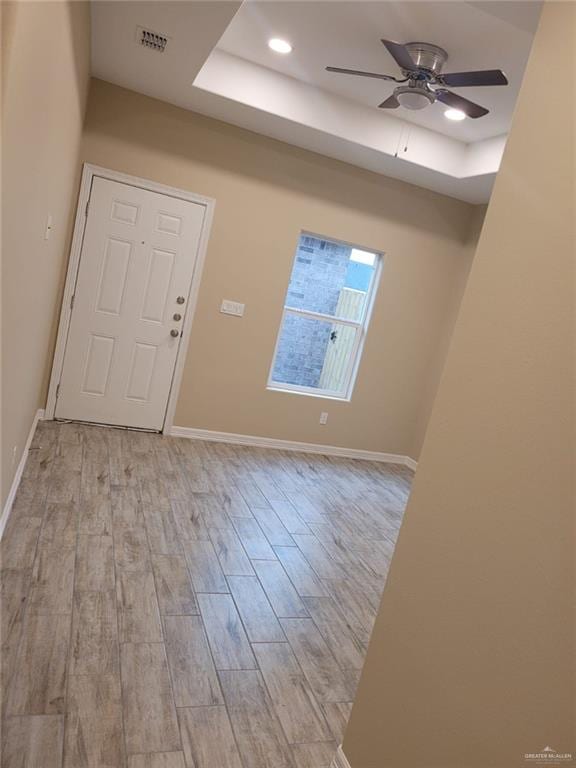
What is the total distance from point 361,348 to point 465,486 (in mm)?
4197

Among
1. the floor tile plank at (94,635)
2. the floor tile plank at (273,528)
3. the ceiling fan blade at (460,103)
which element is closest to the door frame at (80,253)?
the floor tile plank at (273,528)

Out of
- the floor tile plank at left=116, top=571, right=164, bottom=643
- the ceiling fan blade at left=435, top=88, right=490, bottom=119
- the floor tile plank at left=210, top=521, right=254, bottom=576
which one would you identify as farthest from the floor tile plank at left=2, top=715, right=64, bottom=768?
the ceiling fan blade at left=435, top=88, right=490, bottom=119

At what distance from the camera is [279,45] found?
374cm

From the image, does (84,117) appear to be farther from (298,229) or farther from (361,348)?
(361,348)

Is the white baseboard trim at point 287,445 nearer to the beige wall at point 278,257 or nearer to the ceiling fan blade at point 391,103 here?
the beige wall at point 278,257

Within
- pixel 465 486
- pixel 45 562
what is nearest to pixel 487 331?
pixel 465 486

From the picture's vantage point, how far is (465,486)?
1.52 metres

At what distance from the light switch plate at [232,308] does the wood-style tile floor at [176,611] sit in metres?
1.42

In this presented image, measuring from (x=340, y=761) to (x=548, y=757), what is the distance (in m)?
0.90

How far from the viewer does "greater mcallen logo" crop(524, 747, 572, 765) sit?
112cm

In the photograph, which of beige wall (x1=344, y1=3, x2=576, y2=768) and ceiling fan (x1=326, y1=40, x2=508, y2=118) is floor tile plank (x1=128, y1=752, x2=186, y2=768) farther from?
ceiling fan (x1=326, y1=40, x2=508, y2=118)

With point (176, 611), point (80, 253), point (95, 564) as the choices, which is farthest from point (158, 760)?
point (80, 253)

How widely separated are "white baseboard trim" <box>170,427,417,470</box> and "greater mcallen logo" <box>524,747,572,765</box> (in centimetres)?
420

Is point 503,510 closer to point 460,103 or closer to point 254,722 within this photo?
point 254,722
